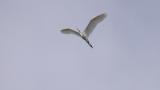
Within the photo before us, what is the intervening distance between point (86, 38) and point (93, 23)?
9.2 inches

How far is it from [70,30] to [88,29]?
263mm

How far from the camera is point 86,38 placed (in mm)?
4719

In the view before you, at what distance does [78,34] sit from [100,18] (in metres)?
0.38

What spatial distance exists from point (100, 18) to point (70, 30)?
0.44 m

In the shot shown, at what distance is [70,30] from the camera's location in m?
4.91

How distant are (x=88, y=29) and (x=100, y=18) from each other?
23cm

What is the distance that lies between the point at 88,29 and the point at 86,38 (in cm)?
15

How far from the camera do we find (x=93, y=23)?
479 cm

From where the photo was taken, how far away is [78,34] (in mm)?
4809

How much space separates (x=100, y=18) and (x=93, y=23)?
0.50 feet

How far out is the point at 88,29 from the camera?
15.8 ft
